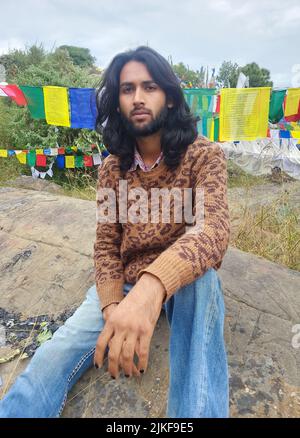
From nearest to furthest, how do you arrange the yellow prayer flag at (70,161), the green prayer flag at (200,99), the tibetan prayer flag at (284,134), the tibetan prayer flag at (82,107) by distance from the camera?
the tibetan prayer flag at (82,107) < the green prayer flag at (200,99) < the tibetan prayer flag at (284,134) < the yellow prayer flag at (70,161)

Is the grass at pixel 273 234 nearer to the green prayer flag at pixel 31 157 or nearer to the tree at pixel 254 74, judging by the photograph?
the green prayer flag at pixel 31 157

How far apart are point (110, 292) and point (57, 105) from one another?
16.9 feet

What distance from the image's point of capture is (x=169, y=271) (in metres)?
1.24

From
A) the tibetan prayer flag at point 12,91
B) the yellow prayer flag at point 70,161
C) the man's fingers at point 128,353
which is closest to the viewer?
the man's fingers at point 128,353

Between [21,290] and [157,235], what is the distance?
1619 millimetres

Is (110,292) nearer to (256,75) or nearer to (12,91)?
(12,91)

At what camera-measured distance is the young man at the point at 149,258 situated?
4.02ft

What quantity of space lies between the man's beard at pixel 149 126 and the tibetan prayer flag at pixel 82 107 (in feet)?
13.9

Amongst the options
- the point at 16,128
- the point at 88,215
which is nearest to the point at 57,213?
the point at 88,215

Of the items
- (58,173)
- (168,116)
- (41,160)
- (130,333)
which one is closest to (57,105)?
(41,160)

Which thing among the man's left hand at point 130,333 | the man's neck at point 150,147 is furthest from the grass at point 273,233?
the man's left hand at point 130,333

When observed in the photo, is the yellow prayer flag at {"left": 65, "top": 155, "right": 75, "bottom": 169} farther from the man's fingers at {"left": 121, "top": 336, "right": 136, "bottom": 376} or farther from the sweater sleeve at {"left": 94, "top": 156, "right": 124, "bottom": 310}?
the man's fingers at {"left": 121, "top": 336, "right": 136, "bottom": 376}

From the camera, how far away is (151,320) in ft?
3.82

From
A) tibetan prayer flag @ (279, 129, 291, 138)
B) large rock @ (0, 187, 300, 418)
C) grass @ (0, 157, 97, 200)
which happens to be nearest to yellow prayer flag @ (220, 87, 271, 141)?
tibetan prayer flag @ (279, 129, 291, 138)
